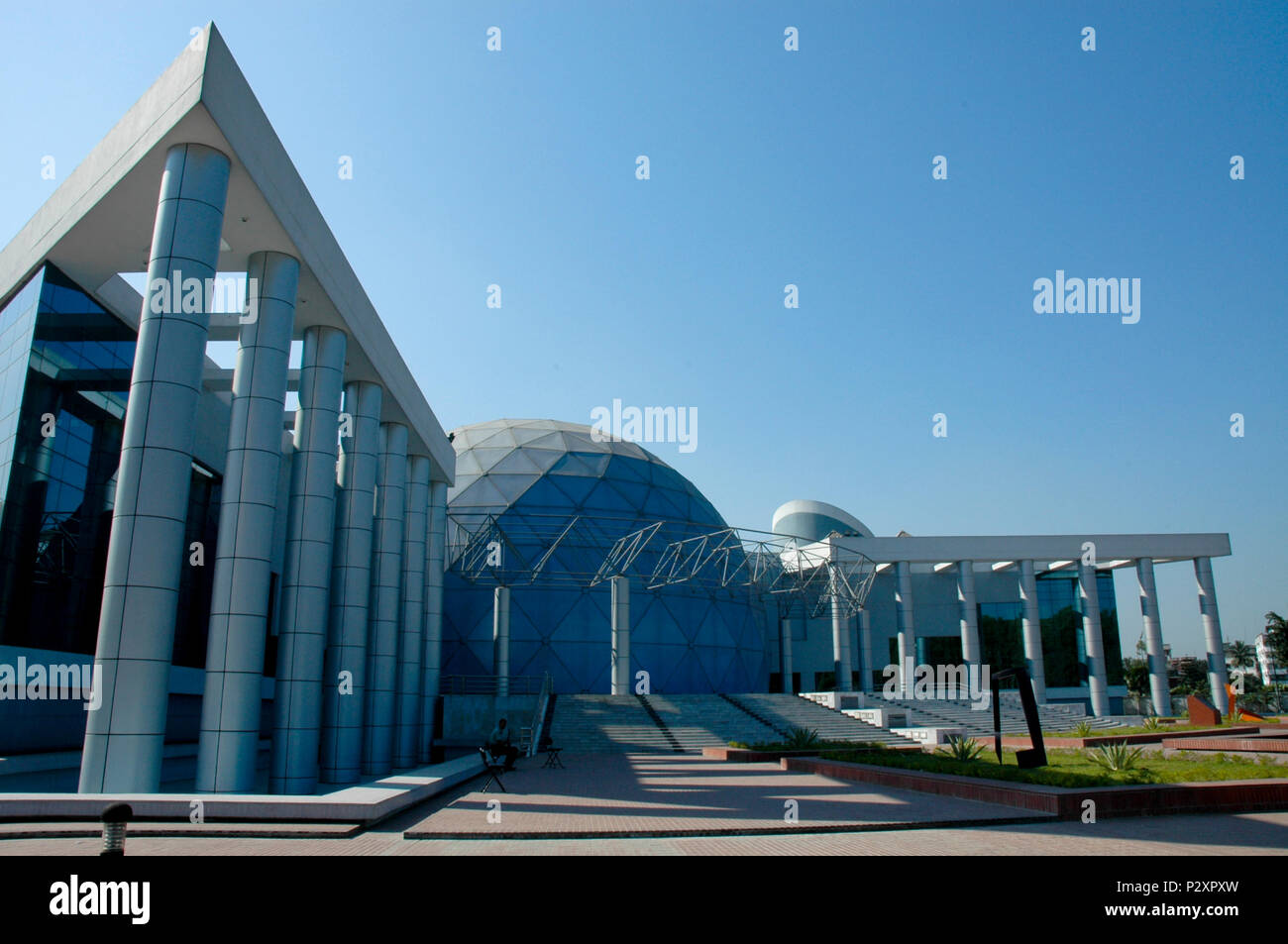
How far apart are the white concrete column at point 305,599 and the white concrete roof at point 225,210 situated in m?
2.73

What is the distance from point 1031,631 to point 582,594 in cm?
2661

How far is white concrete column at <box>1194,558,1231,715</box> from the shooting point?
50.6 meters

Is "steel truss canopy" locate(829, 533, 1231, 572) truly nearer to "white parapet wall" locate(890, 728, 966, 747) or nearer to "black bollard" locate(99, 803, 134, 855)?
"white parapet wall" locate(890, 728, 966, 747)

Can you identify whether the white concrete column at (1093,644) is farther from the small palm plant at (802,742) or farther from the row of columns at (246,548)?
the row of columns at (246,548)

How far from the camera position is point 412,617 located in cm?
2984

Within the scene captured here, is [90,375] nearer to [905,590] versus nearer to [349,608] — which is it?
[349,608]

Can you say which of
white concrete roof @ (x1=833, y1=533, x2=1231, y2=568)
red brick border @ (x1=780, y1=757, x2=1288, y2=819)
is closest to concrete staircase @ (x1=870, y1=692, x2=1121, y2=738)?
white concrete roof @ (x1=833, y1=533, x2=1231, y2=568)

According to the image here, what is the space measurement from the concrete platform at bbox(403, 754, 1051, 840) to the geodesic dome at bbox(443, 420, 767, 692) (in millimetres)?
21533

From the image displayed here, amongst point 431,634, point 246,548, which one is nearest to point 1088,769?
point 246,548

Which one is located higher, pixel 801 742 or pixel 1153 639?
pixel 1153 639

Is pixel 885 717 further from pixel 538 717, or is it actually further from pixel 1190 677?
pixel 1190 677

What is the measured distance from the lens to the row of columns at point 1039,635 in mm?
51250

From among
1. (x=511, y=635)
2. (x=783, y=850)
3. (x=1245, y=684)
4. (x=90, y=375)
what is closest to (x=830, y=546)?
(x=511, y=635)

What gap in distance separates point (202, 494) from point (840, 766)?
21.8m
